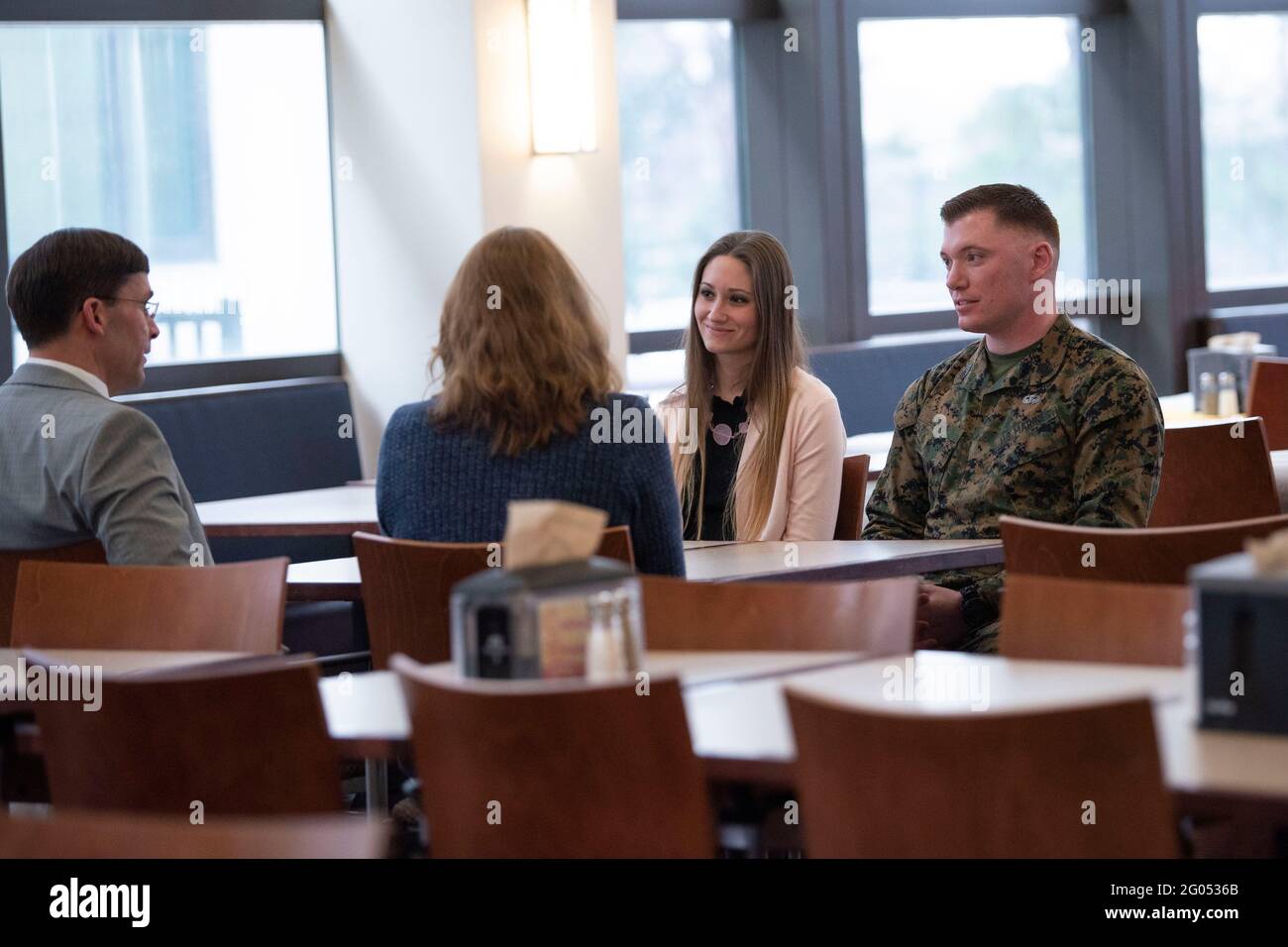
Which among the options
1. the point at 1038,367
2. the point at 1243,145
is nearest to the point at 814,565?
the point at 1038,367

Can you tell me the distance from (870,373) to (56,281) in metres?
4.09

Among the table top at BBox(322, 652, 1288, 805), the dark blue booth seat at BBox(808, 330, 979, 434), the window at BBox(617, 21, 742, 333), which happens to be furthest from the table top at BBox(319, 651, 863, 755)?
the window at BBox(617, 21, 742, 333)

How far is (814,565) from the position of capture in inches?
127

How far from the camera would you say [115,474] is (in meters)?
2.95

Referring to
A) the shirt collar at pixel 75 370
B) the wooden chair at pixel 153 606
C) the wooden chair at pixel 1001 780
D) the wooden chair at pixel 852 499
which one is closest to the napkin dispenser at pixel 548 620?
the wooden chair at pixel 1001 780

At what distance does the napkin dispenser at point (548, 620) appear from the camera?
1.99m

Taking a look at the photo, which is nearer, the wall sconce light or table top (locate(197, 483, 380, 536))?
table top (locate(197, 483, 380, 536))

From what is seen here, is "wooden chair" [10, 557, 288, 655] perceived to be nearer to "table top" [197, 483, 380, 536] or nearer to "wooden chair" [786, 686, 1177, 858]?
"table top" [197, 483, 380, 536]

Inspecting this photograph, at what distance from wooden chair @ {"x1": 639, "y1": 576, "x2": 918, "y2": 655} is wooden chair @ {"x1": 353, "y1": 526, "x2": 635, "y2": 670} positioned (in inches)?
9.1

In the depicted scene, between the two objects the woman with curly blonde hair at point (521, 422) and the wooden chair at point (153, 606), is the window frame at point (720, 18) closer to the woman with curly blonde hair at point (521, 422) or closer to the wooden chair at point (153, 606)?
the woman with curly blonde hair at point (521, 422)

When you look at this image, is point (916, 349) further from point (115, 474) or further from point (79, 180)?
point (115, 474)

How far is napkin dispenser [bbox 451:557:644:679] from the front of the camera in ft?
6.54

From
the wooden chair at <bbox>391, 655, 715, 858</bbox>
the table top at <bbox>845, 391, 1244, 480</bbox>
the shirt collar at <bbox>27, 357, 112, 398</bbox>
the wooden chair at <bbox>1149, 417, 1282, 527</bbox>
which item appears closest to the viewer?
the wooden chair at <bbox>391, 655, 715, 858</bbox>
